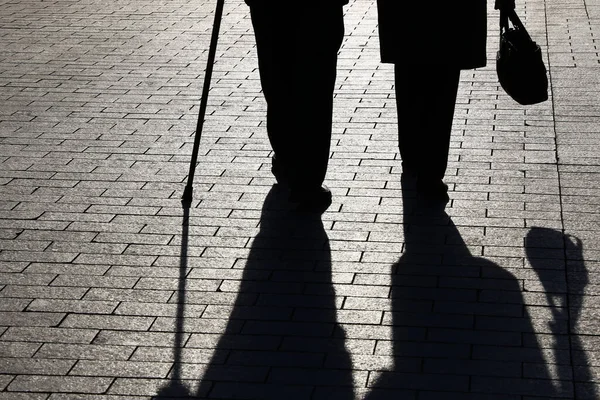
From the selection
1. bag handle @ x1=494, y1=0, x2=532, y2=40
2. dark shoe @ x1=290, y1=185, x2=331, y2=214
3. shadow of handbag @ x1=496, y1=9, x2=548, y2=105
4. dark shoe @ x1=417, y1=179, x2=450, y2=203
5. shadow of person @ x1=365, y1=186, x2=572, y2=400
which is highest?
bag handle @ x1=494, y1=0, x2=532, y2=40

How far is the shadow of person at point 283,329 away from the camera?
423cm

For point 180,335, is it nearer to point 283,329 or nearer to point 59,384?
point 283,329

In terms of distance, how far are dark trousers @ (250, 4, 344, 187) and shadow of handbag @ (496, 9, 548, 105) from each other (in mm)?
868

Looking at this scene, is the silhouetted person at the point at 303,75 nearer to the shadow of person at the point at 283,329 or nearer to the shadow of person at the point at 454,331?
the shadow of person at the point at 283,329

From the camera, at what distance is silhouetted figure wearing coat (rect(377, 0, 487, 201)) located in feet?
20.2

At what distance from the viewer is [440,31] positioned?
6.18 meters

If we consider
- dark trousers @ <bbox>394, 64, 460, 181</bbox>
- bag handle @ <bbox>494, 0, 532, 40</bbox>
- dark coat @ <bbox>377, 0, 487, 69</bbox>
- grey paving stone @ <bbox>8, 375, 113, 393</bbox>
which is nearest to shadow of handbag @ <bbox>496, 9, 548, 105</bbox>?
bag handle @ <bbox>494, 0, 532, 40</bbox>

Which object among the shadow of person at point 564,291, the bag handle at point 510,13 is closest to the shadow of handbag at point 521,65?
the bag handle at point 510,13

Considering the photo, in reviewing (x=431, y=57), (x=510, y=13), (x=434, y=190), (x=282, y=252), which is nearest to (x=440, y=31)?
(x=431, y=57)

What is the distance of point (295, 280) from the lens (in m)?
5.27

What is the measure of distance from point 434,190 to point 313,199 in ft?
2.17

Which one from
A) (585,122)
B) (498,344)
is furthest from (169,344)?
(585,122)

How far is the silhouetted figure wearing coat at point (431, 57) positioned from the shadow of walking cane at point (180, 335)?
4.42ft

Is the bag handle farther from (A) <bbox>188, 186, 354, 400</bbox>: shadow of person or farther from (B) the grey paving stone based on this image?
(B) the grey paving stone
